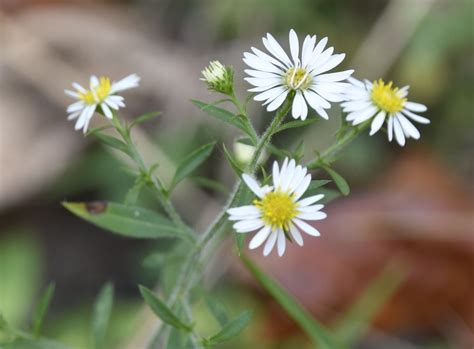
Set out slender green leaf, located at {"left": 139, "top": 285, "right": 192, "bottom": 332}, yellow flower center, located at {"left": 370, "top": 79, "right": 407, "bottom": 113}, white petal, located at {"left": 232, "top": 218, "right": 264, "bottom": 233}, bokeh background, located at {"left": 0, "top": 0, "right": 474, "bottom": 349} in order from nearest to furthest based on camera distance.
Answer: white petal, located at {"left": 232, "top": 218, "right": 264, "bottom": 233} < slender green leaf, located at {"left": 139, "top": 285, "right": 192, "bottom": 332} < yellow flower center, located at {"left": 370, "top": 79, "right": 407, "bottom": 113} < bokeh background, located at {"left": 0, "top": 0, "right": 474, "bottom": 349}

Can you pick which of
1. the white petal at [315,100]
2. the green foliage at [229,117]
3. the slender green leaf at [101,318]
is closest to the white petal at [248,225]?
the green foliage at [229,117]

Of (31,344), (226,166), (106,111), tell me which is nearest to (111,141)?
(106,111)

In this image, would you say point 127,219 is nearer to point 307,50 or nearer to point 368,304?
point 307,50

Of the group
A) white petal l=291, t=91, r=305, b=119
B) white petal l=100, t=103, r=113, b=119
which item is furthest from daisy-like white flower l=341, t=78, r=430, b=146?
white petal l=100, t=103, r=113, b=119

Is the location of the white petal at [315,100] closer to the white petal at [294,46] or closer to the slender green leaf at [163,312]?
the white petal at [294,46]

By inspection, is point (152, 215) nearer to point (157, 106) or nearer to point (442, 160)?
point (157, 106)

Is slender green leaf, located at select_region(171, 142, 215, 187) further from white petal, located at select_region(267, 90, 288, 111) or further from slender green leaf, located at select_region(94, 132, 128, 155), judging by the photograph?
white petal, located at select_region(267, 90, 288, 111)

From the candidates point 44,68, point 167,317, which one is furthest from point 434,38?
point 167,317

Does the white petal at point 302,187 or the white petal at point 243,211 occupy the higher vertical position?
the white petal at point 302,187
